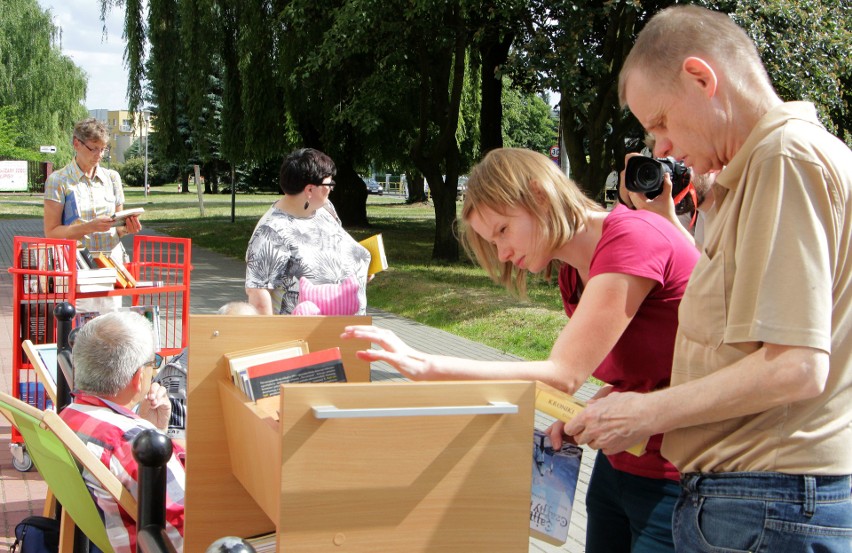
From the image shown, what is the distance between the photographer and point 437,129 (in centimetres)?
1853

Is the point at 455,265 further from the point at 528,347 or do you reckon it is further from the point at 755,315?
the point at 755,315

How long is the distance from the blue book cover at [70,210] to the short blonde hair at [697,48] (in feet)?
16.2

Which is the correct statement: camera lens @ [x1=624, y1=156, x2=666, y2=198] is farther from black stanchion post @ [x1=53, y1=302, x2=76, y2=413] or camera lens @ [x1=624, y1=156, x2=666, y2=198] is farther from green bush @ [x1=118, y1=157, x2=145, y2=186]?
green bush @ [x1=118, y1=157, x2=145, y2=186]

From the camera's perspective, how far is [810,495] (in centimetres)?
146

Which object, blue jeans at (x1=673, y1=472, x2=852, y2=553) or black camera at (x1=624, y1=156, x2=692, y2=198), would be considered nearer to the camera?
blue jeans at (x1=673, y1=472, x2=852, y2=553)

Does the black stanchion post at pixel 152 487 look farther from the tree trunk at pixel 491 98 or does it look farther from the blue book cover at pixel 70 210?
the tree trunk at pixel 491 98

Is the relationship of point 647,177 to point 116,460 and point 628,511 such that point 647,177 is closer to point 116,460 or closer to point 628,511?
point 628,511

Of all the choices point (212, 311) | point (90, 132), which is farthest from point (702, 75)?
point (212, 311)

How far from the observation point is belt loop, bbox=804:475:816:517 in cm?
146

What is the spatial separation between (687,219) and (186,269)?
347 centimetres

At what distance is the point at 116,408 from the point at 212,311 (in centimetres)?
850

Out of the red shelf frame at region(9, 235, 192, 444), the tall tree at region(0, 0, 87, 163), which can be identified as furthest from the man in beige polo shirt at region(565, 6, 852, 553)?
the tall tree at region(0, 0, 87, 163)

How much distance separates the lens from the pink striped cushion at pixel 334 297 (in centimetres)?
417

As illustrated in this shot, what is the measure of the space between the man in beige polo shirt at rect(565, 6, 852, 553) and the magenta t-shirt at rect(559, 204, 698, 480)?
1.06 ft
